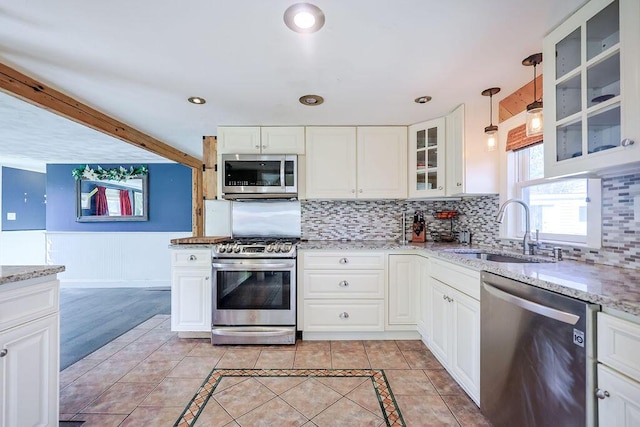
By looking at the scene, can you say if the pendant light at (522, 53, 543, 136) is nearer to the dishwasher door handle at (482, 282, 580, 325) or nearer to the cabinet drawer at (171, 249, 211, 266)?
the dishwasher door handle at (482, 282, 580, 325)

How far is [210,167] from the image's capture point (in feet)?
10.4

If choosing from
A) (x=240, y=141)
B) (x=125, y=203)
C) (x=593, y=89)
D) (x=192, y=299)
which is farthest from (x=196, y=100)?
(x=125, y=203)

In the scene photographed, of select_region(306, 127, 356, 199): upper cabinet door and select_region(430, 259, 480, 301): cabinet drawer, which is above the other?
select_region(306, 127, 356, 199): upper cabinet door

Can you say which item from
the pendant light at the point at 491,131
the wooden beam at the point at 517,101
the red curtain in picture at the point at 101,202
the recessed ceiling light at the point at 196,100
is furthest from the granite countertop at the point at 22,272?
the red curtain in picture at the point at 101,202

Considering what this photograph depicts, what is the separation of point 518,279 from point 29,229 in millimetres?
7625

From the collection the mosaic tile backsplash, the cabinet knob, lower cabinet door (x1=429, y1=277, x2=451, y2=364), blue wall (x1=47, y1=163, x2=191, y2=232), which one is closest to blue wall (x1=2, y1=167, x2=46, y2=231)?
blue wall (x1=47, y1=163, x2=191, y2=232)

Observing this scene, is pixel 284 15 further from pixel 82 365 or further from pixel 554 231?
pixel 82 365

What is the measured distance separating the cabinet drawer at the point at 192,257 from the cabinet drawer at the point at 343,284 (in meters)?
0.94

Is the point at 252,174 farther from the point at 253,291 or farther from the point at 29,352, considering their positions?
the point at 29,352

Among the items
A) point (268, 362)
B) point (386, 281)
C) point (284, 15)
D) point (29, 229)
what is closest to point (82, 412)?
point (268, 362)

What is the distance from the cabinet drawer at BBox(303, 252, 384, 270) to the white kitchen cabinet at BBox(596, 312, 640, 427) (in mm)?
1665

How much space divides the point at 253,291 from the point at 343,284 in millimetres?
827

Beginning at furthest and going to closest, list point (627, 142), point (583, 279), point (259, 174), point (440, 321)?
point (259, 174)
point (440, 321)
point (583, 279)
point (627, 142)

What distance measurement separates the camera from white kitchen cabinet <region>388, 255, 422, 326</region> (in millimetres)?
2566
